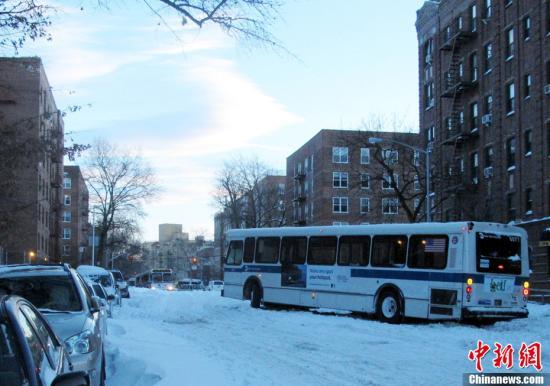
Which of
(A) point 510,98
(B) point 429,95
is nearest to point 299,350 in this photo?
(A) point 510,98

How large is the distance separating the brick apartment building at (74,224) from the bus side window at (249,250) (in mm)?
72627

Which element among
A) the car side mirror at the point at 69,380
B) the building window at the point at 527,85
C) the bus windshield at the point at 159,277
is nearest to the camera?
the car side mirror at the point at 69,380

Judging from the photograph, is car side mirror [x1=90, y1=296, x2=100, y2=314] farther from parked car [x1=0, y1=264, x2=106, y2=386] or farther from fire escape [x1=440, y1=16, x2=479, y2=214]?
fire escape [x1=440, y1=16, x2=479, y2=214]

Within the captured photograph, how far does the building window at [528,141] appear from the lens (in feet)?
129

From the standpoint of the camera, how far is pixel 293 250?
80.7ft

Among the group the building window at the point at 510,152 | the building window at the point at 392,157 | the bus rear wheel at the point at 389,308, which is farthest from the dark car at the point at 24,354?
the building window at the point at 392,157

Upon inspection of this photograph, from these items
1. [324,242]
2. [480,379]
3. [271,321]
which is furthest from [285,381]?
[324,242]

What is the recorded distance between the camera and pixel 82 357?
24.2 ft

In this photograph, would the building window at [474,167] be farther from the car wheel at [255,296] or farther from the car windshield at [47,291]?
the car windshield at [47,291]

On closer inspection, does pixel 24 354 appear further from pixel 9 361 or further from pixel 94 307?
pixel 94 307

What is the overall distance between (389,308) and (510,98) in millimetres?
25838

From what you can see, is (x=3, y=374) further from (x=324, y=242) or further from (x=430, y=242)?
(x=324, y=242)

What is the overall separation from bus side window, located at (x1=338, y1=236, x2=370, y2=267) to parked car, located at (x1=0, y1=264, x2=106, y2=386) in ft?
43.7

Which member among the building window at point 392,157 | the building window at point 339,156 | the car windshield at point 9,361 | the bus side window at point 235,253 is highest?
the building window at point 339,156
